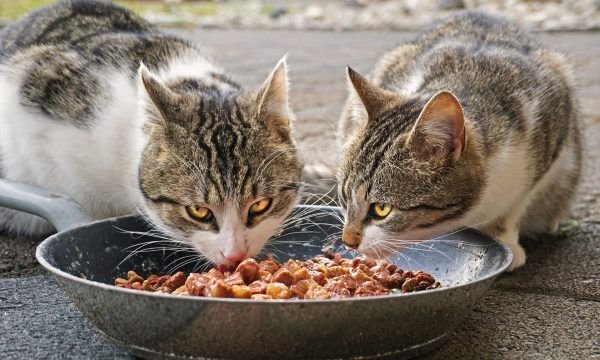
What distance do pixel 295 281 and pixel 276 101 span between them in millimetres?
716

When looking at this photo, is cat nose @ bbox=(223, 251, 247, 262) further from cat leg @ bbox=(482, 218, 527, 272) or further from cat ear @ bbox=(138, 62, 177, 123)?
cat leg @ bbox=(482, 218, 527, 272)

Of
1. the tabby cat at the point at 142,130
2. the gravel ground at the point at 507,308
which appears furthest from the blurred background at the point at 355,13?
the gravel ground at the point at 507,308

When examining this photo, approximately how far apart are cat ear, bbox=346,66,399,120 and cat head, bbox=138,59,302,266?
22 centimetres

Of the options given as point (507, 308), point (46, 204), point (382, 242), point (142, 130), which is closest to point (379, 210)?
point (382, 242)

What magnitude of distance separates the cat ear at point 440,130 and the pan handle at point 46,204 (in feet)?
3.16

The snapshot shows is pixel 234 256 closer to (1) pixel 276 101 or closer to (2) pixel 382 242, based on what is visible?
(2) pixel 382 242

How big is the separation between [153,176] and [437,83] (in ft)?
3.15

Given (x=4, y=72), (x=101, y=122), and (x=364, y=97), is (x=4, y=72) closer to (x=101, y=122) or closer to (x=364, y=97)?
(x=101, y=122)

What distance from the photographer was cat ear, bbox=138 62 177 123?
2.22 m

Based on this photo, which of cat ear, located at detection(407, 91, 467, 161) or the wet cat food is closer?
the wet cat food

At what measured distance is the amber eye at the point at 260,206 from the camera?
220cm

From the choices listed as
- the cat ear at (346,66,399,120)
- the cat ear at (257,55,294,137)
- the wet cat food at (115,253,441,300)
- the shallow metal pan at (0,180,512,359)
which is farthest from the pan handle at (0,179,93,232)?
the cat ear at (346,66,399,120)

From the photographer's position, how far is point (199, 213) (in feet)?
7.13

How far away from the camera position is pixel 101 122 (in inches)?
102
